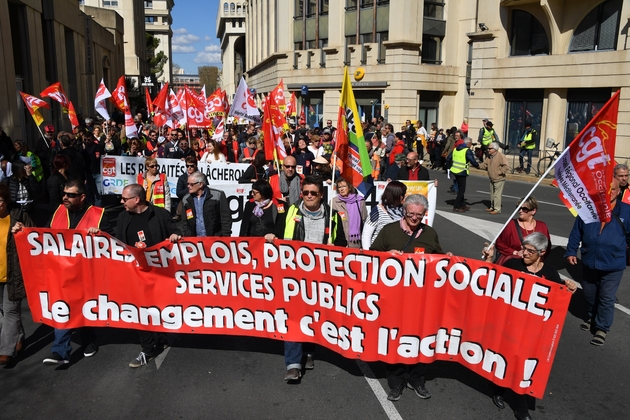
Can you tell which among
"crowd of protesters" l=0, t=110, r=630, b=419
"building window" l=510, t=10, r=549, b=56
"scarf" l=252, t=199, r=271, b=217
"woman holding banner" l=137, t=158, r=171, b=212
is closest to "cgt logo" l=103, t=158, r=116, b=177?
"crowd of protesters" l=0, t=110, r=630, b=419

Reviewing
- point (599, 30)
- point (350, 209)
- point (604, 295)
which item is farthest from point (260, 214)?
point (599, 30)

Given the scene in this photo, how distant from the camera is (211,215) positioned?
21.7ft

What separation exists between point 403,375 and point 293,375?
973mm

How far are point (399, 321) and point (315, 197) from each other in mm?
1424

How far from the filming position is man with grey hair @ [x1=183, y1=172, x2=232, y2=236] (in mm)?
6586

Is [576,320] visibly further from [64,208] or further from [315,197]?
[64,208]

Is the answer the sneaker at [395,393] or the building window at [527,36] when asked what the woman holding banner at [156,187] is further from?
the building window at [527,36]

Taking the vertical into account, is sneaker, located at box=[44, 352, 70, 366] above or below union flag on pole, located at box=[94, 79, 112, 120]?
below

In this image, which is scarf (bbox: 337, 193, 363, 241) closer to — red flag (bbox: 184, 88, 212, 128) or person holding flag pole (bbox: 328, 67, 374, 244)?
person holding flag pole (bbox: 328, 67, 374, 244)

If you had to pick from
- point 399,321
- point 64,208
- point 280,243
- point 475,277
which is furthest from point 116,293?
point 475,277

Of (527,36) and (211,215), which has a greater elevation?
(527,36)

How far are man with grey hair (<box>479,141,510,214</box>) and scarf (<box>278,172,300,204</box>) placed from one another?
5.88 m

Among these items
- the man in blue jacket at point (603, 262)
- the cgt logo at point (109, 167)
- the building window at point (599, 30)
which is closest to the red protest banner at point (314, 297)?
the man in blue jacket at point (603, 262)

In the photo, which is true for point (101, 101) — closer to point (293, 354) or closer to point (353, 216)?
point (353, 216)
